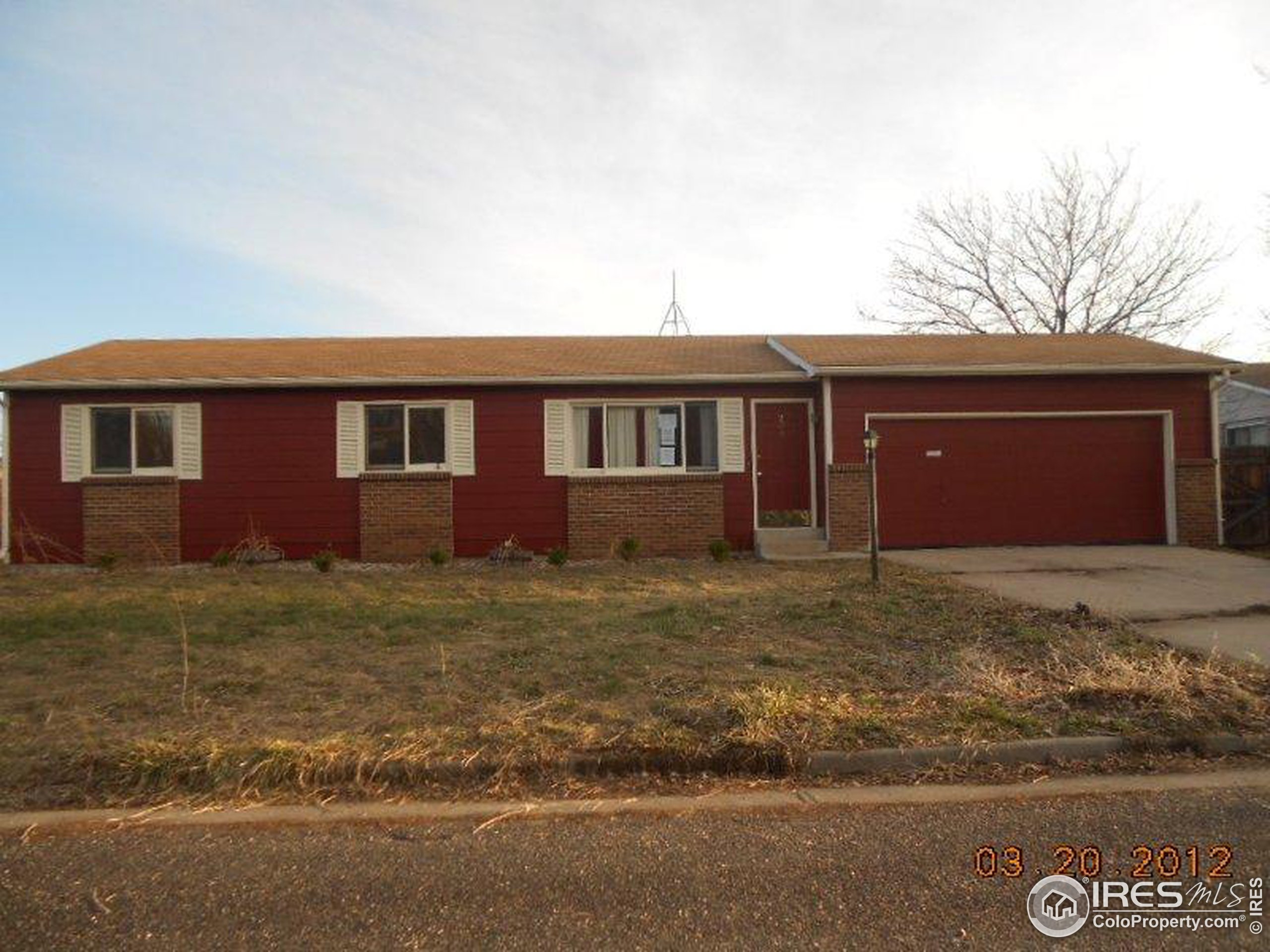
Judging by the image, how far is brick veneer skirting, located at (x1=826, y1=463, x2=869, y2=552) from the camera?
40.6 feet

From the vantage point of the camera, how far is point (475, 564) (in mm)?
12023

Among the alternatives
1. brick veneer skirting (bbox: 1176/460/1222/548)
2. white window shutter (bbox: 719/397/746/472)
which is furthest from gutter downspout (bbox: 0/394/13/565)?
brick veneer skirting (bbox: 1176/460/1222/548)

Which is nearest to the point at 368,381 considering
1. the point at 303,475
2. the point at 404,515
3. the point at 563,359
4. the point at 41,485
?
the point at 303,475

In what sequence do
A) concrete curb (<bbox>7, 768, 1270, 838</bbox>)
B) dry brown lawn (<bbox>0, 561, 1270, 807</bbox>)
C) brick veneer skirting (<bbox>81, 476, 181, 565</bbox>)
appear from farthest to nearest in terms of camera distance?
brick veneer skirting (<bbox>81, 476, 181, 565</bbox>)
dry brown lawn (<bbox>0, 561, 1270, 807</bbox>)
concrete curb (<bbox>7, 768, 1270, 838</bbox>)

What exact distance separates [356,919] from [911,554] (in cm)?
1040

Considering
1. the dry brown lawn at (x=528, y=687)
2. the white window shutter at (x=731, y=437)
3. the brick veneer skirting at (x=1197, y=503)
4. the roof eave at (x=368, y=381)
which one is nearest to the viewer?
the dry brown lawn at (x=528, y=687)

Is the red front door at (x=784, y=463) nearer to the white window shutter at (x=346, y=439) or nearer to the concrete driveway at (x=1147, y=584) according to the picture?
the concrete driveway at (x=1147, y=584)

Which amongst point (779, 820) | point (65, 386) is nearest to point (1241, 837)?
point (779, 820)

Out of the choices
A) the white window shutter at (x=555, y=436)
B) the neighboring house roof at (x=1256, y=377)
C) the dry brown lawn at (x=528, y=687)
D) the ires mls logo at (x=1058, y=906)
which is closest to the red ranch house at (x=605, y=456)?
the white window shutter at (x=555, y=436)

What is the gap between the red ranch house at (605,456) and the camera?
Result: 40.3ft

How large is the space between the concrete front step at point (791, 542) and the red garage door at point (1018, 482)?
3.17 ft

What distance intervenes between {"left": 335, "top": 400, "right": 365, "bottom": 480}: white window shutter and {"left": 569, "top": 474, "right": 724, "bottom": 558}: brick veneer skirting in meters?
3.25

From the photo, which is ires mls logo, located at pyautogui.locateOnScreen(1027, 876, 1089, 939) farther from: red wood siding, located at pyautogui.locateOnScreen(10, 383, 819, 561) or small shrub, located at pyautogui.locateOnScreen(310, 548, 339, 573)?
small shrub, located at pyautogui.locateOnScreen(310, 548, 339, 573)
